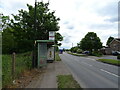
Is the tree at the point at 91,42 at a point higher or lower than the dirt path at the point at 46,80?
higher

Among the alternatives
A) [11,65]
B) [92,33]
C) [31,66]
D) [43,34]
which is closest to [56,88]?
[11,65]

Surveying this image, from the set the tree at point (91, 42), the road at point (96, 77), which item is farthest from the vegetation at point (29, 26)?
the tree at point (91, 42)

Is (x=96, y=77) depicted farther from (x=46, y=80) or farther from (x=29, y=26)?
(x=29, y=26)

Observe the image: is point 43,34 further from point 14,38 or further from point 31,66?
point 31,66

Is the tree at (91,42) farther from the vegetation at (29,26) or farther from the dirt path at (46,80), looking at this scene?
the dirt path at (46,80)

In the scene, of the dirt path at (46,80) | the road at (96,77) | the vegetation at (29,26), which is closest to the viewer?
the dirt path at (46,80)

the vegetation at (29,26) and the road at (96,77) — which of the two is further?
the vegetation at (29,26)

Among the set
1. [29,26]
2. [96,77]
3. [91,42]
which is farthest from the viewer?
[91,42]

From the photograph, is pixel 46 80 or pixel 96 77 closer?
pixel 46 80

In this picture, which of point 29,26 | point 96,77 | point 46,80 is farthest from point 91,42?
point 46,80

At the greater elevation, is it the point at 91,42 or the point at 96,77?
the point at 91,42

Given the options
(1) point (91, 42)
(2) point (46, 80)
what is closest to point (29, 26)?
(2) point (46, 80)

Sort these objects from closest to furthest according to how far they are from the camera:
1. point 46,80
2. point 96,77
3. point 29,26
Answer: point 46,80 → point 96,77 → point 29,26

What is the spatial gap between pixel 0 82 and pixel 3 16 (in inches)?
1056
